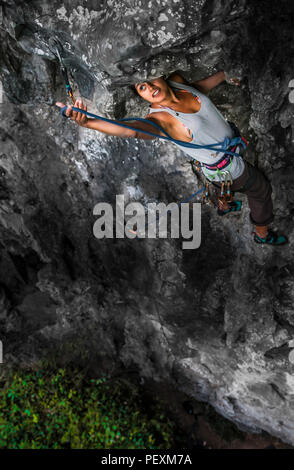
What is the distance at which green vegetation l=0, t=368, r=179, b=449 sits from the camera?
500cm

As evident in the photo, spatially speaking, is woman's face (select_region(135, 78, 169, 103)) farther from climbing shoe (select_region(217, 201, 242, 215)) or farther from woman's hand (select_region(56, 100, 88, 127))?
climbing shoe (select_region(217, 201, 242, 215))

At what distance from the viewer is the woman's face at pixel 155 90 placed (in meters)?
2.26

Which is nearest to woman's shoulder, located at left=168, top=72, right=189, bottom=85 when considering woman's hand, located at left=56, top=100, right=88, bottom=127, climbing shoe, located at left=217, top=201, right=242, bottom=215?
woman's hand, located at left=56, top=100, right=88, bottom=127

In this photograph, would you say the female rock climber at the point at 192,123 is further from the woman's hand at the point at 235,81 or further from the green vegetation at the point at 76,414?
the green vegetation at the point at 76,414

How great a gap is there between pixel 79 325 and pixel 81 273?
1.13 meters

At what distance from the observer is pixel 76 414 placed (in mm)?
5121

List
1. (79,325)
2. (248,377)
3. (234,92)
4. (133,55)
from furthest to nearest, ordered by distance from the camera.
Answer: (79,325), (248,377), (234,92), (133,55)

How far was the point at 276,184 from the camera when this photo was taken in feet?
10.0

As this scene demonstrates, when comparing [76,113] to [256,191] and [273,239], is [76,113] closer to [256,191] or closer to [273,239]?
[256,191]

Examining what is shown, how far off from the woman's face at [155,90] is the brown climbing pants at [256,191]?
941mm

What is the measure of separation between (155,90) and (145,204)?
1661 millimetres

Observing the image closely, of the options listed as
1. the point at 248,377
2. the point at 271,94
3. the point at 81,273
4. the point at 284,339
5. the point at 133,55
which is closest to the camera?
the point at 133,55
